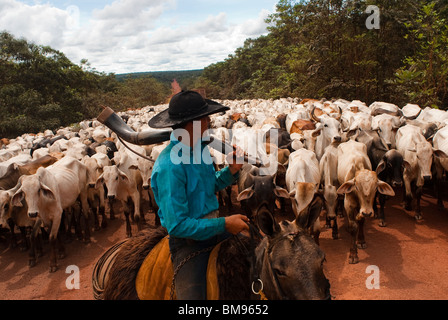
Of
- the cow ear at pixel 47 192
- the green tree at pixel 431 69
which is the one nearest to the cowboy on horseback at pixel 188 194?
the cow ear at pixel 47 192

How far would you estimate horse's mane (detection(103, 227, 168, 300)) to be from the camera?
105 inches

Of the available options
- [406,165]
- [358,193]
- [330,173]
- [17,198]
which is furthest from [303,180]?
[17,198]

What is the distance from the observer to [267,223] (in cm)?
218

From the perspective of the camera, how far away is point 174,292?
241 cm

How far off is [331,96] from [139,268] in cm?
1934

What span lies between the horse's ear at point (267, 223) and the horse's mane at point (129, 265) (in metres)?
1.15

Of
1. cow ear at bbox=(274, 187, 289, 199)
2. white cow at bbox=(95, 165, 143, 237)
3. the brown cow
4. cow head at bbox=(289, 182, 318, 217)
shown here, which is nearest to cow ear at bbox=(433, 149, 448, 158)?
cow head at bbox=(289, 182, 318, 217)

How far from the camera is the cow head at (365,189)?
218 inches

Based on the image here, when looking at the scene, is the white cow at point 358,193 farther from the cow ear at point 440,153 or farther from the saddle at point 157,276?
the saddle at point 157,276

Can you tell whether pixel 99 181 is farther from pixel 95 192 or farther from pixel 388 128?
pixel 388 128

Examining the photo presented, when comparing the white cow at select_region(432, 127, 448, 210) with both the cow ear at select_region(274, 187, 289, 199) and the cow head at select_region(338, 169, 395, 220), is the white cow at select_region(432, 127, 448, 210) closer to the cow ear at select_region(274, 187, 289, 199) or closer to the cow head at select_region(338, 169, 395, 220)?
the cow head at select_region(338, 169, 395, 220)

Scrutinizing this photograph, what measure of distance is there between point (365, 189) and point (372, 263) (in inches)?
50.7
